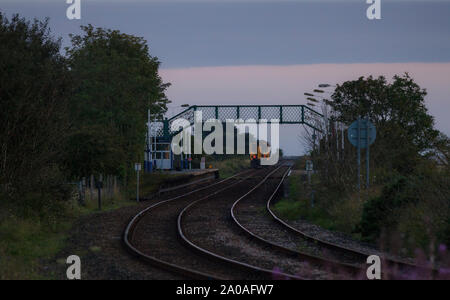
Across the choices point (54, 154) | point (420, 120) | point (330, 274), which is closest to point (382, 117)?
point (420, 120)

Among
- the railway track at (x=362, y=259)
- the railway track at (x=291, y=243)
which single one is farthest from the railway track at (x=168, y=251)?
the railway track at (x=362, y=259)

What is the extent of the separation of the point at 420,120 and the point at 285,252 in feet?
102

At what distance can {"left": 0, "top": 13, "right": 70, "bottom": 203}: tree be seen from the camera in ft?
55.8

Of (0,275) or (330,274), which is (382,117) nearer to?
(330,274)

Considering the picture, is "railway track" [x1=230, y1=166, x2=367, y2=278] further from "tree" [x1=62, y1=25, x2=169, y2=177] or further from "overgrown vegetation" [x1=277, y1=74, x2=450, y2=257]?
"tree" [x1=62, y1=25, x2=169, y2=177]

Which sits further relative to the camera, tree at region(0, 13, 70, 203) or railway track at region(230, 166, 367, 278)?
tree at region(0, 13, 70, 203)

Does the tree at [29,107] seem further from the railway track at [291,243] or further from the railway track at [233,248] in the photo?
the railway track at [291,243]

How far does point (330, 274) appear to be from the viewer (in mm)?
10906

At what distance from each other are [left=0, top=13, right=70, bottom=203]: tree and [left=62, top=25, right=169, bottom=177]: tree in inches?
65.6

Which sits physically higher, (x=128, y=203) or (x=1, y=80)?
(x=1, y=80)

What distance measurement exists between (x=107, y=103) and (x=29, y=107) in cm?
1581

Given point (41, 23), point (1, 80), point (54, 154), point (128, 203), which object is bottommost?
point (128, 203)

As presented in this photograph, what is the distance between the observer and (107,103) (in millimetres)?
33125

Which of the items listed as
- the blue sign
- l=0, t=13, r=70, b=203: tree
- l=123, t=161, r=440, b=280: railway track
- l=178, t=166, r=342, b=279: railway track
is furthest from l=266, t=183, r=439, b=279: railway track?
l=0, t=13, r=70, b=203: tree
